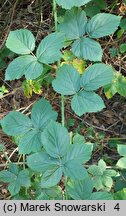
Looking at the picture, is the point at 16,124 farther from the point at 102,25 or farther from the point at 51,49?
Result: the point at 102,25

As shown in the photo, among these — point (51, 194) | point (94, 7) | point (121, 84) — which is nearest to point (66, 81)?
point (51, 194)

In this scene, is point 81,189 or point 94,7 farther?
point 94,7

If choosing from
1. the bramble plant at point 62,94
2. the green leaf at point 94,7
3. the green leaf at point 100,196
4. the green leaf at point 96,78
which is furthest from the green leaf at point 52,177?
the green leaf at point 94,7

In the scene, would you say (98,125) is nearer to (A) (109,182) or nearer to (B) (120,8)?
(B) (120,8)

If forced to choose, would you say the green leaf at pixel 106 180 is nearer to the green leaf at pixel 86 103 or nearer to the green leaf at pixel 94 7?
the green leaf at pixel 86 103

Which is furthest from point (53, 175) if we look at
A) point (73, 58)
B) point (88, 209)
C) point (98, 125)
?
point (98, 125)

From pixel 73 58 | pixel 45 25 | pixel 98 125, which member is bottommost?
pixel 98 125

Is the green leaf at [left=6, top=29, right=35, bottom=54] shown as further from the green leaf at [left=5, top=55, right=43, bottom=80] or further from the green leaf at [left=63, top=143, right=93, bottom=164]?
the green leaf at [left=63, top=143, right=93, bottom=164]
